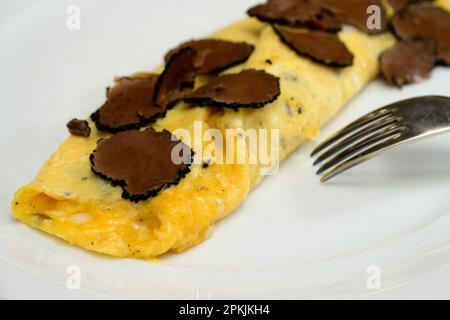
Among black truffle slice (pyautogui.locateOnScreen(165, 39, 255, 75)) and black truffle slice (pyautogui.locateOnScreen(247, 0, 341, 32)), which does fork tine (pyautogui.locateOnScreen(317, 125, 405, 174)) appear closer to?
black truffle slice (pyautogui.locateOnScreen(165, 39, 255, 75))

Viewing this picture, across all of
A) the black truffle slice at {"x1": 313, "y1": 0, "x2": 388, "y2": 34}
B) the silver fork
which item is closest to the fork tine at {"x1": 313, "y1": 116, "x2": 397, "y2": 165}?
the silver fork

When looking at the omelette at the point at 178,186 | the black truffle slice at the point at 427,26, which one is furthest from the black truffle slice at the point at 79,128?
the black truffle slice at the point at 427,26

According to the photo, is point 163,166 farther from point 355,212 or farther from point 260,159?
point 355,212

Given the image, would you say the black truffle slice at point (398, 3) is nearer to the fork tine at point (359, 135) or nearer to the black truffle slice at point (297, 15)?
the black truffle slice at point (297, 15)

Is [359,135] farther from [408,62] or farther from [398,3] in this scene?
[398,3]

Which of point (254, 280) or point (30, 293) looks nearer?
point (30, 293)

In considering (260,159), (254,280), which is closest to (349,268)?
(254,280)
